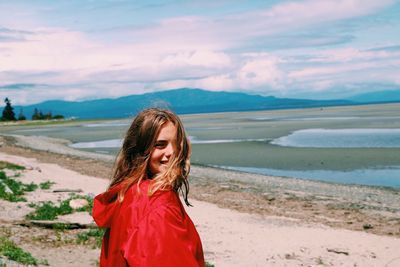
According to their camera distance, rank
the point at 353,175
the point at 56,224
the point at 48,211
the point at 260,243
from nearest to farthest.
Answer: the point at 260,243
the point at 56,224
the point at 48,211
the point at 353,175

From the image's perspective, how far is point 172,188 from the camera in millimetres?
2352

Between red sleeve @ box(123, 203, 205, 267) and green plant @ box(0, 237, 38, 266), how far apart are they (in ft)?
20.2

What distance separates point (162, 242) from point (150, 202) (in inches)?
7.6

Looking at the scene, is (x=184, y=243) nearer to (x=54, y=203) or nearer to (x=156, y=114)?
(x=156, y=114)

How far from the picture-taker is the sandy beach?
30.2ft

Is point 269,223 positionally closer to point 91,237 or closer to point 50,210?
point 91,237

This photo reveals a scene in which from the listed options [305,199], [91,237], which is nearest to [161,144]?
[91,237]

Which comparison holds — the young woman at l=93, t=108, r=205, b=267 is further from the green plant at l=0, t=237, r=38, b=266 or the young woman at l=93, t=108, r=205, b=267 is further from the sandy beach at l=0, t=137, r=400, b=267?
the sandy beach at l=0, t=137, r=400, b=267

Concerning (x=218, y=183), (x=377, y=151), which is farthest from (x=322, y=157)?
(x=218, y=183)

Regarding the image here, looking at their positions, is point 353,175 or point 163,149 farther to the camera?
point 353,175

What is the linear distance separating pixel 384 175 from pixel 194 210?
11111 mm

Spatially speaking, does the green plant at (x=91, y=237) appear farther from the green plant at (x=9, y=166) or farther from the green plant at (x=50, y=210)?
the green plant at (x=9, y=166)

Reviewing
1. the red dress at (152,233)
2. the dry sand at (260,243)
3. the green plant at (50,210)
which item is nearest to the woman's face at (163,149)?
the red dress at (152,233)

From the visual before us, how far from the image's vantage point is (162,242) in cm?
217
